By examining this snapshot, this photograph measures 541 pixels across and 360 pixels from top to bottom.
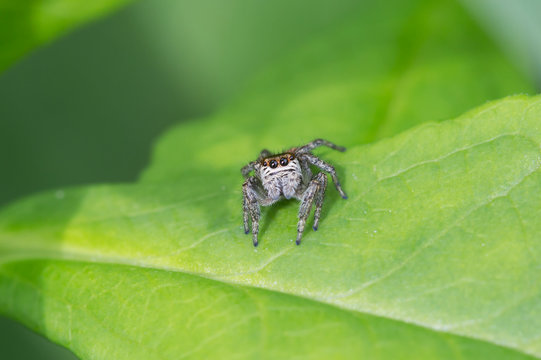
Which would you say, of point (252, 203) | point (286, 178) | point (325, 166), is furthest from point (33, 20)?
point (325, 166)

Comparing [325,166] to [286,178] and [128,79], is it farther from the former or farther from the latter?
[128,79]

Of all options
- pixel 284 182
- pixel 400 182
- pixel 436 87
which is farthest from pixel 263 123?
pixel 400 182

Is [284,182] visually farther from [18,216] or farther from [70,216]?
[18,216]

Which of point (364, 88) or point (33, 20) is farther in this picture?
point (364, 88)

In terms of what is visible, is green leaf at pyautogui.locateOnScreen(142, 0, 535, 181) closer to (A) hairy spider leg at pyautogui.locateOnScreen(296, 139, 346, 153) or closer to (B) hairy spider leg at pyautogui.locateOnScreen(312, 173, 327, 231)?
(A) hairy spider leg at pyautogui.locateOnScreen(296, 139, 346, 153)

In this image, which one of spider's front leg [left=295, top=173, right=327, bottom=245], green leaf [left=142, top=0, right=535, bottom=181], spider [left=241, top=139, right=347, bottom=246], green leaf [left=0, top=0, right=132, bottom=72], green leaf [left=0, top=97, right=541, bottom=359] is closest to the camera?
green leaf [left=0, top=97, right=541, bottom=359]

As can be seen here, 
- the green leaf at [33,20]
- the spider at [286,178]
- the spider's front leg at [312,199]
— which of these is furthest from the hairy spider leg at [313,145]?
the green leaf at [33,20]

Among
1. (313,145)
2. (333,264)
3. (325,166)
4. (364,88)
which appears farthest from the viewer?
(364,88)

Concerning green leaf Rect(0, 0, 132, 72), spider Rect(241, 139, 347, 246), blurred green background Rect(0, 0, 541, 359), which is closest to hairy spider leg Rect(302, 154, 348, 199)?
spider Rect(241, 139, 347, 246)
